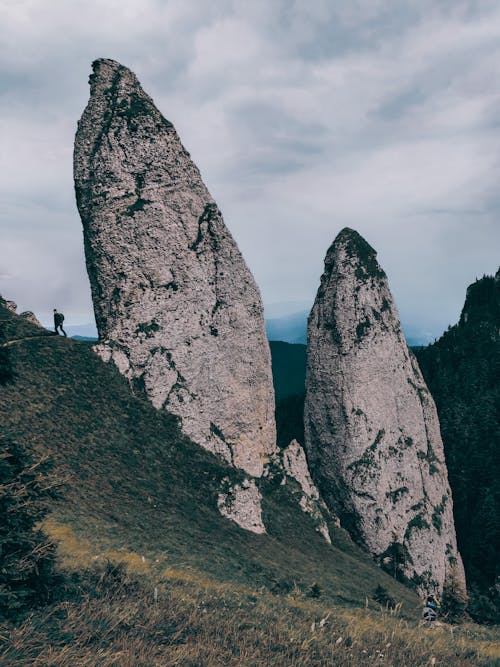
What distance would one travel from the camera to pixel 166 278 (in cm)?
4053

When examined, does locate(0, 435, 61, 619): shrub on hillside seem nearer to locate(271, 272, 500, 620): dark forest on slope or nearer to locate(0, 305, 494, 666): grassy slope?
locate(0, 305, 494, 666): grassy slope

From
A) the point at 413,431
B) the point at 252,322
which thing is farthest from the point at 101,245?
the point at 413,431

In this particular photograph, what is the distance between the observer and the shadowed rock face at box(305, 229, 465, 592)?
145 ft

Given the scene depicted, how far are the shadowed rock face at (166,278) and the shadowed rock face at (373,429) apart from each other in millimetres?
7005

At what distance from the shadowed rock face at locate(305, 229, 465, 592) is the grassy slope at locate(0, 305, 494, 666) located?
5.27m

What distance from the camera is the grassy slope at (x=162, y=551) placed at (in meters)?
9.13

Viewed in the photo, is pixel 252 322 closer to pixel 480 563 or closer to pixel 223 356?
pixel 223 356

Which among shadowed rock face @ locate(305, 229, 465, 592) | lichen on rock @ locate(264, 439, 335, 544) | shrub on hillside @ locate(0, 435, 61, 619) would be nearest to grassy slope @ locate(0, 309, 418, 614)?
lichen on rock @ locate(264, 439, 335, 544)

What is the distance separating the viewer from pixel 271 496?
39.2 m

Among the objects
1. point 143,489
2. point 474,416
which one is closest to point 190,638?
point 143,489

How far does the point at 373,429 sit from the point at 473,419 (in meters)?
23.3

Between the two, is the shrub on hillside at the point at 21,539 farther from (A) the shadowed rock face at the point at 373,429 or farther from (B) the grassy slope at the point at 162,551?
(A) the shadowed rock face at the point at 373,429

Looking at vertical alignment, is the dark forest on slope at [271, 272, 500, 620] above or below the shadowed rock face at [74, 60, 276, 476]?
below

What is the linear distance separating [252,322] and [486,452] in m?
35.9
